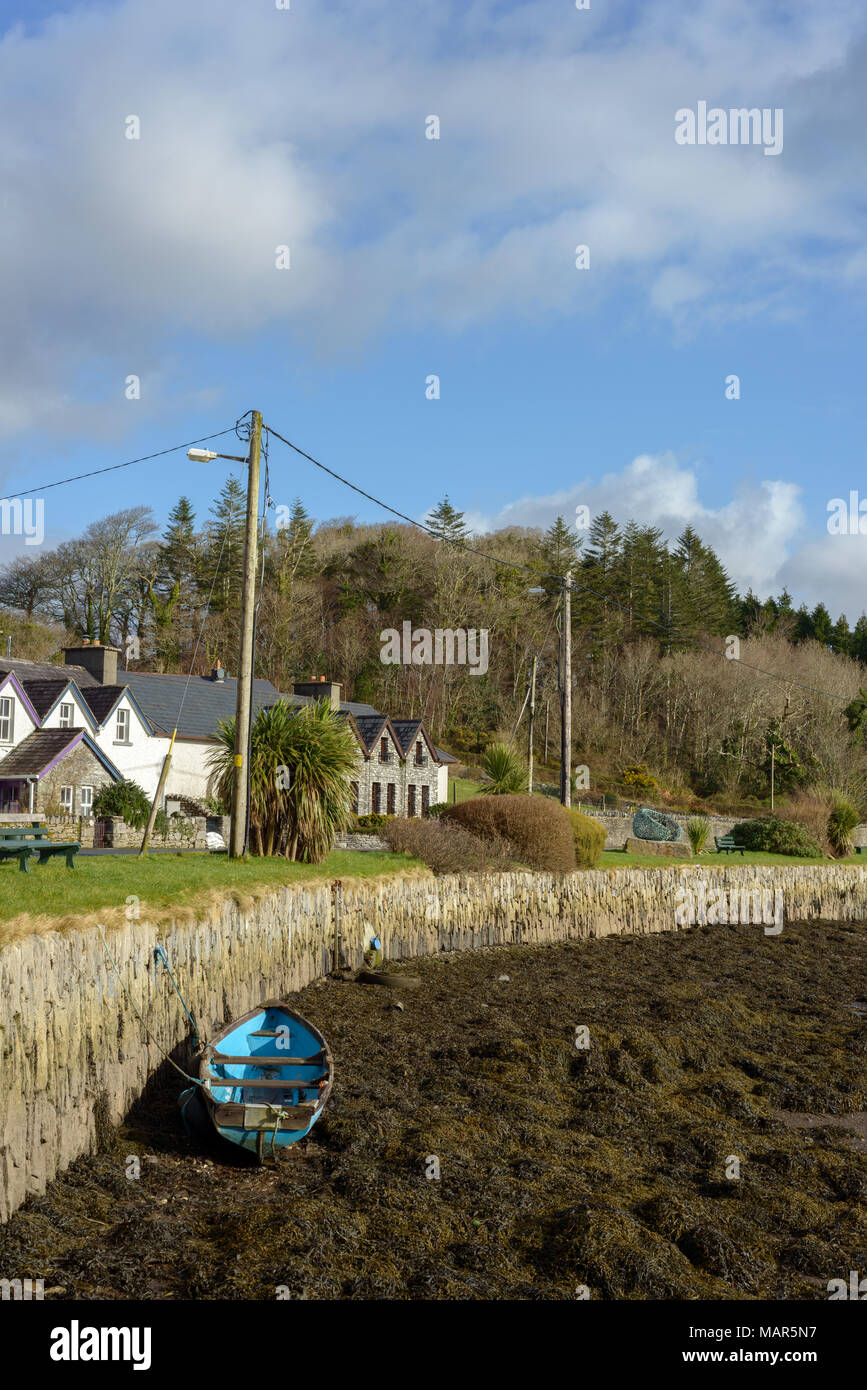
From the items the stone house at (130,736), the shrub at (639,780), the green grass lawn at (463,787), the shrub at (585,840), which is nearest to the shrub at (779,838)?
the shrub at (585,840)

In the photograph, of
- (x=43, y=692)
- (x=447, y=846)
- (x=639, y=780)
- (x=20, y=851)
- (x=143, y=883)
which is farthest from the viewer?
(x=639, y=780)

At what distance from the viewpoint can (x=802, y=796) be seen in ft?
165

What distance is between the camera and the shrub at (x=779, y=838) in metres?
39.9

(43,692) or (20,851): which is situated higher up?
(43,692)

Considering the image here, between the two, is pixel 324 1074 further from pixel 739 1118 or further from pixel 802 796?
pixel 802 796

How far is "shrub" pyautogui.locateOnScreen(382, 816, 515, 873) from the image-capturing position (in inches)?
930

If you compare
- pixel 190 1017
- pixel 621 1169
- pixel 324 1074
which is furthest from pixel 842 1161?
pixel 190 1017

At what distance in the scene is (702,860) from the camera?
3338 cm

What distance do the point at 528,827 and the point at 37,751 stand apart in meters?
19.0

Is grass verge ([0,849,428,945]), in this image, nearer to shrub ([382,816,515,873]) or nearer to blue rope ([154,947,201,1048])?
blue rope ([154,947,201,1048])

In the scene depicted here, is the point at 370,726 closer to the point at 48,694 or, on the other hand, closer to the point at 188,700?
the point at 188,700

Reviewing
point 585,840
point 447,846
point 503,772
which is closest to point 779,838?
point 503,772

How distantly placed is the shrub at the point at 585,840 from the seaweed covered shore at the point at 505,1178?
11.4 metres

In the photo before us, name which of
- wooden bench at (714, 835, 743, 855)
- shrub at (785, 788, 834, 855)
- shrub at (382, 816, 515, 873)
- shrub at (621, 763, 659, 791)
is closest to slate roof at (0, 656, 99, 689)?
shrub at (382, 816, 515, 873)
